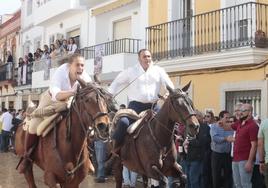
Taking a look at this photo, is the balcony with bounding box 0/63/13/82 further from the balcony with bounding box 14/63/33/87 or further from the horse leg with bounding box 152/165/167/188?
the horse leg with bounding box 152/165/167/188

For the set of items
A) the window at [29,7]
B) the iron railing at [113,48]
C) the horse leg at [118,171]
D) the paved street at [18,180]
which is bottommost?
the paved street at [18,180]

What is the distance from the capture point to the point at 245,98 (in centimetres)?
1394

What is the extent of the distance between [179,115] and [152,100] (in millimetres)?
1242

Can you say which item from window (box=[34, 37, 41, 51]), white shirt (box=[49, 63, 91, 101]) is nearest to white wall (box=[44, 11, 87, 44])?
window (box=[34, 37, 41, 51])

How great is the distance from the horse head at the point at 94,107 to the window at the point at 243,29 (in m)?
8.24

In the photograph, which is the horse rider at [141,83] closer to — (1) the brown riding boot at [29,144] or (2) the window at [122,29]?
(1) the brown riding boot at [29,144]

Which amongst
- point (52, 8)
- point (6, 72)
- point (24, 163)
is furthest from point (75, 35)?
point (24, 163)

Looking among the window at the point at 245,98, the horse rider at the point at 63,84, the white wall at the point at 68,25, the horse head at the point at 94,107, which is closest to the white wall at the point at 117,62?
the white wall at the point at 68,25

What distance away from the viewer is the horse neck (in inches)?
324

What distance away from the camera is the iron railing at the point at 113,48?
20.2 metres

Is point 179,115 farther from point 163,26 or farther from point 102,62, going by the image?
point 102,62

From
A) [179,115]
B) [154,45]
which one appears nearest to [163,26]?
[154,45]

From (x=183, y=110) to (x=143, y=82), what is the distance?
4.34ft

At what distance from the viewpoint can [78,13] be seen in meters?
25.3
